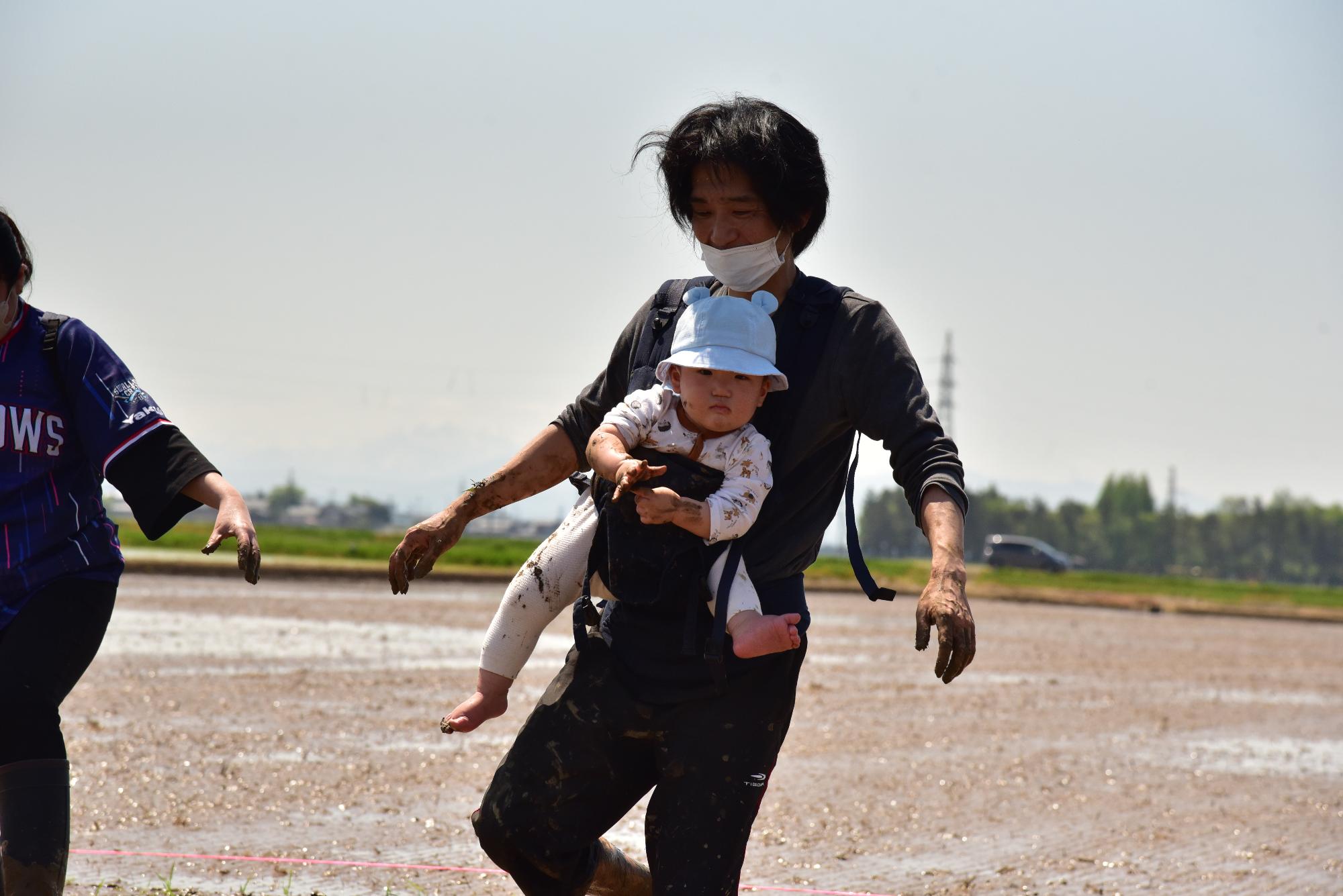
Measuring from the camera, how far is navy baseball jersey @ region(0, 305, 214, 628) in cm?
341

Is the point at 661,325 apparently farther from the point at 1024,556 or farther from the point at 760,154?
the point at 1024,556

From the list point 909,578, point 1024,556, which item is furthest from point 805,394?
point 1024,556

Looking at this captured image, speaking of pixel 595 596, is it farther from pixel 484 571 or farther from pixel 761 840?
pixel 484 571

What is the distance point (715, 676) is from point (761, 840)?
351 centimetres

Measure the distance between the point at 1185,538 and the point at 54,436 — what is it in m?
150

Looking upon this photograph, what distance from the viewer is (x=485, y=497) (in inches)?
135

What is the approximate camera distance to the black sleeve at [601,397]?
3480 mm

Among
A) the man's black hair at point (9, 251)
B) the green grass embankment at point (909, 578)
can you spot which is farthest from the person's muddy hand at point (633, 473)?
the green grass embankment at point (909, 578)

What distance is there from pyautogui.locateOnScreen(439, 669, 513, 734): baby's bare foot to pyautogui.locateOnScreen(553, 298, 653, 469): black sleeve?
520 mm

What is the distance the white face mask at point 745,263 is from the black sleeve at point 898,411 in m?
0.22

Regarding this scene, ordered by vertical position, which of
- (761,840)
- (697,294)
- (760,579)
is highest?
(697,294)

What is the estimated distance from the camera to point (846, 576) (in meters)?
34.8

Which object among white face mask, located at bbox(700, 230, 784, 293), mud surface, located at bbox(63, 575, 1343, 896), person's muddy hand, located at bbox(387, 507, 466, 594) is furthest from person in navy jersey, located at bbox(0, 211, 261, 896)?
mud surface, located at bbox(63, 575, 1343, 896)

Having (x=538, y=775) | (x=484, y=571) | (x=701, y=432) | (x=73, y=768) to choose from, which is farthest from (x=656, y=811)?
(x=484, y=571)
